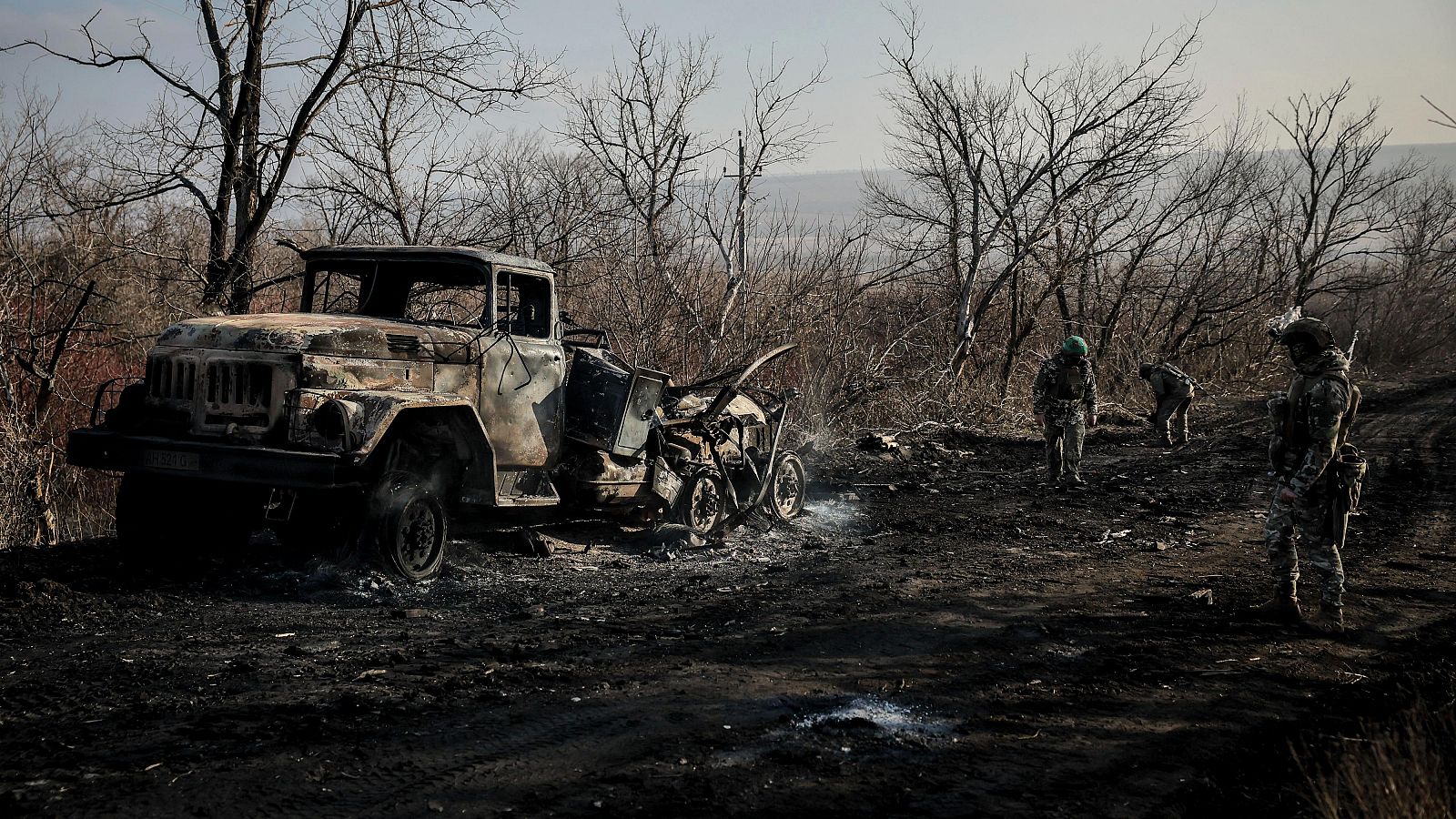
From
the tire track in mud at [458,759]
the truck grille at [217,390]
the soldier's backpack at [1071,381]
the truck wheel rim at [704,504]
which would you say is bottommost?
the tire track in mud at [458,759]

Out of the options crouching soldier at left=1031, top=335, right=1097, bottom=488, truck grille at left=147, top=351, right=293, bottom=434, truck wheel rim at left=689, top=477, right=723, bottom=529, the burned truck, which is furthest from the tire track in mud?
crouching soldier at left=1031, top=335, right=1097, bottom=488

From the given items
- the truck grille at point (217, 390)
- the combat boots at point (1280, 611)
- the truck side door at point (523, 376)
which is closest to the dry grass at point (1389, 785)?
the combat boots at point (1280, 611)

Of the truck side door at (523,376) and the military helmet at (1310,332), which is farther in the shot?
the truck side door at (523,376)

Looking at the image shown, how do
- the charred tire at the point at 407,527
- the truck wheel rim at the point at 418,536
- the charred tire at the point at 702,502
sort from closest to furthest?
the charred tire at the point at 407,527 < the truck wheel rim at the point at 418,536 < the charred tire at the point at 702,502

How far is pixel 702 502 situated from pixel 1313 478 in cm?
483

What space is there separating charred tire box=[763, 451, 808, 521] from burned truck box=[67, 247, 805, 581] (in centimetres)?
129

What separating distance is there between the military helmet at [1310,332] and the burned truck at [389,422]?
4.12 meters

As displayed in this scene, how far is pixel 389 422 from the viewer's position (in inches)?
242

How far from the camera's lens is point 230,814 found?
3.25 m

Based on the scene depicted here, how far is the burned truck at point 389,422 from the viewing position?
6172mm

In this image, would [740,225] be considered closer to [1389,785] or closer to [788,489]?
[788,489]

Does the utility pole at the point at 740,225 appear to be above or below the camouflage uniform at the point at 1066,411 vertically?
above

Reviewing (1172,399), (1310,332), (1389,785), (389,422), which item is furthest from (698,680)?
(1172,399)

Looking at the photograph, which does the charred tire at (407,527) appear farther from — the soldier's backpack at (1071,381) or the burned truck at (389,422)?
the soldier's backpack at (1071,381)
